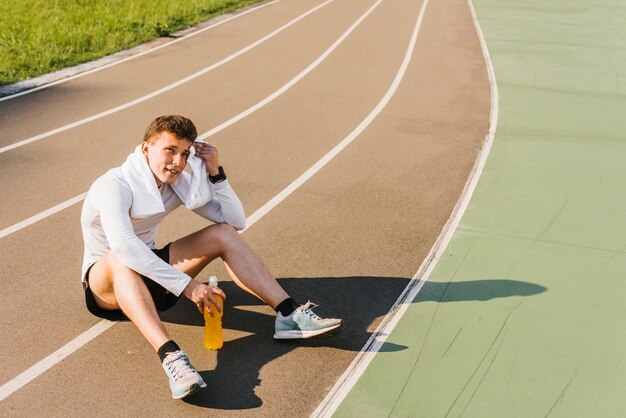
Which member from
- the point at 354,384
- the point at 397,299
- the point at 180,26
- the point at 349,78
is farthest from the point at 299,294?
the point at 180,26

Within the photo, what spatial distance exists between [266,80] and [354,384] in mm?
8412

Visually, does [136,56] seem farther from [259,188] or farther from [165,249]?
[165,249]

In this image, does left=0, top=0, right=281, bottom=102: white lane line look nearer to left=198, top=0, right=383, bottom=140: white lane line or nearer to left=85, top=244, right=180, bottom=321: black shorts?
left=198, top=0, right=383, bottom=140: white lane line

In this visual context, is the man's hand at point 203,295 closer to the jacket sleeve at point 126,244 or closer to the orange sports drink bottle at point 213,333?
the jacket sleeve at point 126,244

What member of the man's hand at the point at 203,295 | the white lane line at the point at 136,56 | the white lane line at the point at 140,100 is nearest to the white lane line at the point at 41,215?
the white lane line at the point at 140,100

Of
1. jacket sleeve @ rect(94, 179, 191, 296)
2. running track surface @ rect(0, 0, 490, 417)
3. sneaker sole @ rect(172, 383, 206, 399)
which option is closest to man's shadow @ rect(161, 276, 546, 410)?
running track surface @ rect(0, 0, 490, 417)

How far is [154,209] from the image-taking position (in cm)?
511

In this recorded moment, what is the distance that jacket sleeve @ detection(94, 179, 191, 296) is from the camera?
482 cm

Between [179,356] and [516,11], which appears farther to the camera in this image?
[516,11]

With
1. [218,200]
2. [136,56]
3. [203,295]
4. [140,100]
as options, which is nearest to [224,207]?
[218,200]

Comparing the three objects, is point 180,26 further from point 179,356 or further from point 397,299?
point 179,356

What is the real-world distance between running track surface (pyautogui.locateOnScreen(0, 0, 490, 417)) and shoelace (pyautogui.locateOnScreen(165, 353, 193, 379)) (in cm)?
19

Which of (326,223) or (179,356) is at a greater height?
(179,356)

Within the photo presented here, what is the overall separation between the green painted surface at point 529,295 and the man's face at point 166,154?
5.54 feet
